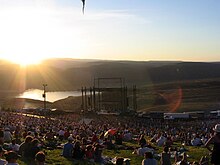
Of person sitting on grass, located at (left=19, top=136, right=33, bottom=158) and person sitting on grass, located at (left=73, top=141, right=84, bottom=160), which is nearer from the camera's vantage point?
person sitting on grass, located at (left=19, top=136, right=33, bottom=158)

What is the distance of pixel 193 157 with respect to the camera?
18.5 meters

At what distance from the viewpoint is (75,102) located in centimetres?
11031

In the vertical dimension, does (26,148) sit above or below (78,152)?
above

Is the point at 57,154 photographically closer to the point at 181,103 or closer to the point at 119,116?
the point at 119,116

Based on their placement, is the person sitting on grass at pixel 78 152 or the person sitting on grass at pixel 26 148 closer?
the person sitting on grass at pixel 26 148

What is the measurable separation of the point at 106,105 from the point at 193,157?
58.5 meters

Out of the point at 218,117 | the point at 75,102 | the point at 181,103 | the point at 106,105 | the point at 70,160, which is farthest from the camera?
the point at 75,102

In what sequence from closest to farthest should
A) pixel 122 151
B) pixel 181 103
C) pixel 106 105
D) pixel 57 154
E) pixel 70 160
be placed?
pixel 70 160, pixel 57 154, pixel 122 151, pixel 106 105, pixel 181 103

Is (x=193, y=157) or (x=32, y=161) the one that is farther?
(x=193, y=157)

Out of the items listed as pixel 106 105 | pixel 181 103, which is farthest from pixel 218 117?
pixel 181 103

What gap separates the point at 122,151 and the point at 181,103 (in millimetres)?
74189

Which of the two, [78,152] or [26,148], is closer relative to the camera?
[26,148]

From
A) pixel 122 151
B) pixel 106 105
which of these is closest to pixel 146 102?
pixel 106 105

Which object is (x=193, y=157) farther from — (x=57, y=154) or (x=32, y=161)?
(x=32, y=161)
